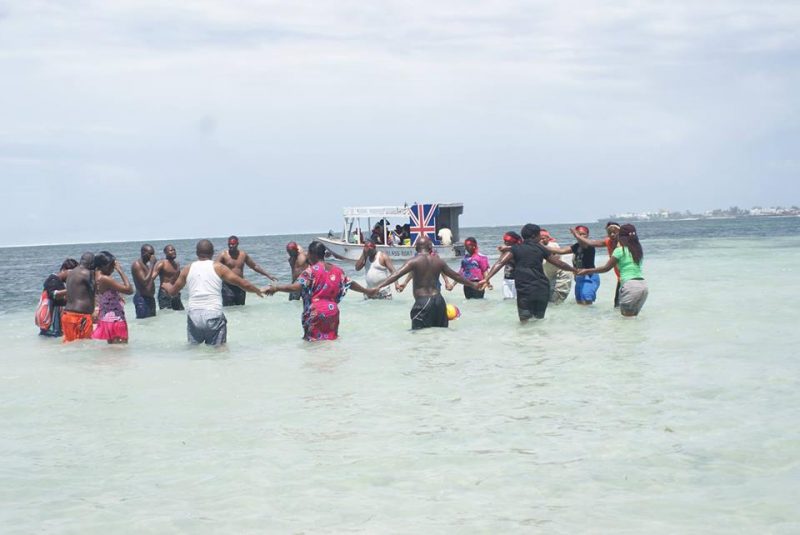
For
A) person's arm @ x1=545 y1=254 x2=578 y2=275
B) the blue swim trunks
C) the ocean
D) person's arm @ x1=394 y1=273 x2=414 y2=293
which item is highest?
person's arm @ x1=545 y1=254 x2=578 y2=275

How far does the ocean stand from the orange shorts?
0.76 feet

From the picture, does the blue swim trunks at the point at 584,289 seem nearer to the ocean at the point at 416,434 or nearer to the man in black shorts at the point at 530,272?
the man in black shorts at the point at 530,272

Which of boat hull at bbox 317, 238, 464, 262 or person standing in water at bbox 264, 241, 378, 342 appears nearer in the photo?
person standing in water at bbox 264, 241, 378, 342

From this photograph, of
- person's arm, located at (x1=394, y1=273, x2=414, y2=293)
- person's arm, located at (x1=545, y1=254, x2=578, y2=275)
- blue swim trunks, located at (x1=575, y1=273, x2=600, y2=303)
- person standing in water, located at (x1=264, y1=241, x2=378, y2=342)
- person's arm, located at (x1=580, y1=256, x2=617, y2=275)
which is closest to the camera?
person standing in water, located at (x1=264, y1=241, x2=378, y2=342)

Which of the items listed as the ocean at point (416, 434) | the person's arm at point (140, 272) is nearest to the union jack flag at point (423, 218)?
the person's arm at point (140, 272)

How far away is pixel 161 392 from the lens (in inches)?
351

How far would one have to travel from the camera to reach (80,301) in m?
12.7

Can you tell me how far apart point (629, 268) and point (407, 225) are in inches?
935

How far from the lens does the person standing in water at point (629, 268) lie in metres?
13.2

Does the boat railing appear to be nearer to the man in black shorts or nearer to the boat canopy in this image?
the boat canopy

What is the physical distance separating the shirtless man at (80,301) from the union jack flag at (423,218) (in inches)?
952

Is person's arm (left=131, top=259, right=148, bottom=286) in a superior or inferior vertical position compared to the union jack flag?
inferior

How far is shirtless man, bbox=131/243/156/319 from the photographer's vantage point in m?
16.3

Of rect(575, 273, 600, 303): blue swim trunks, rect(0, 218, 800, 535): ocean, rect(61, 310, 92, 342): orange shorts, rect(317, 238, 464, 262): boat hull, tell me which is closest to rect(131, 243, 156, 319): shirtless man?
rect(61, 310, 92, 342): orange shorts
